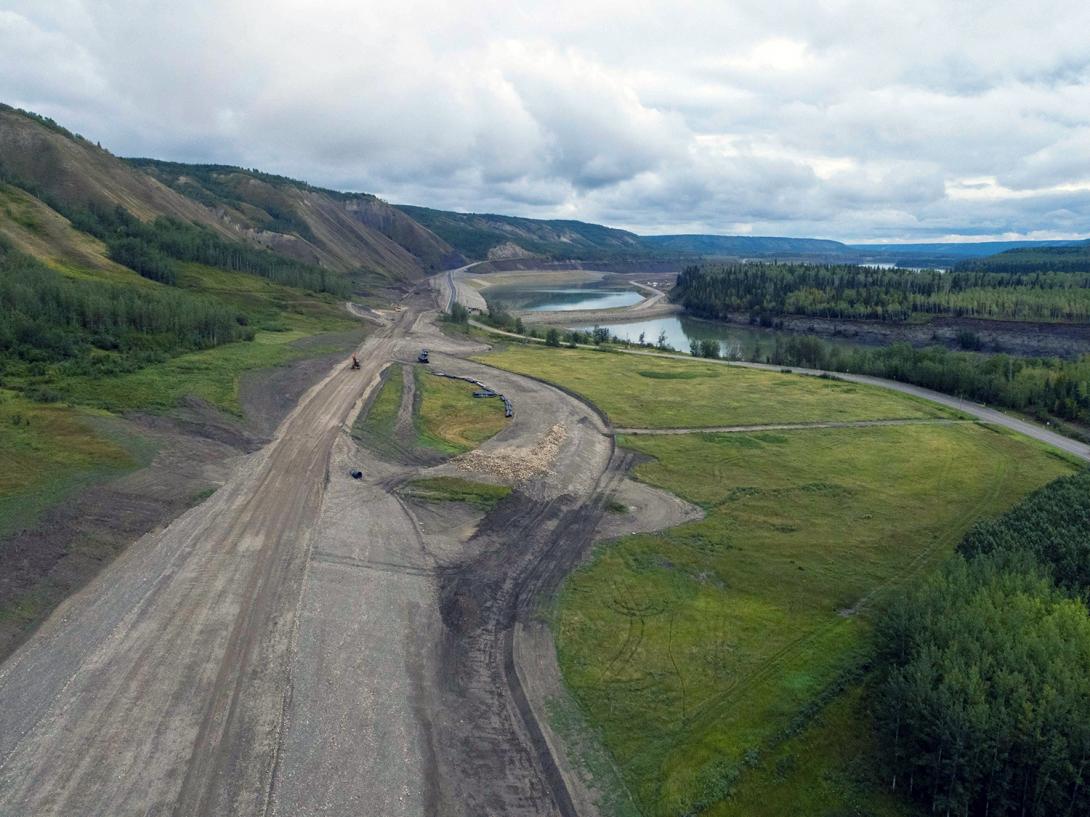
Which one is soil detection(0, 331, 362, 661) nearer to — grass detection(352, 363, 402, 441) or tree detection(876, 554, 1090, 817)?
grass detection(352, 363, 402, 441)

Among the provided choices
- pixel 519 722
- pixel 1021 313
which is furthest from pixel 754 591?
pixel 1021 313

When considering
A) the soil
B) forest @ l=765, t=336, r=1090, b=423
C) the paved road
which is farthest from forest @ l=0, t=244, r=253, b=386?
forest @ l=765, t=336, r=1090, b=423

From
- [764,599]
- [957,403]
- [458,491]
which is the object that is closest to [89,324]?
[458,491]

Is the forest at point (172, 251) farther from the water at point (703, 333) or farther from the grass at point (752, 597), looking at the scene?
the grass at point (752, 597)

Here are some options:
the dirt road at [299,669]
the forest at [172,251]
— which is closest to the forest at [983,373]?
the dirt road at [299,669]

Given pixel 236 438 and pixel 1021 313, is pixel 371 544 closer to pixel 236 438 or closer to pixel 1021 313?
pixel 236 438
